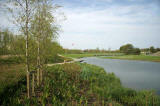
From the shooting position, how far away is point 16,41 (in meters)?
3.99

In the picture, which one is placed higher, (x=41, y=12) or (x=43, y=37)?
(x=41, y=12)

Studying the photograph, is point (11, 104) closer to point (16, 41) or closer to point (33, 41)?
point (16, 41)

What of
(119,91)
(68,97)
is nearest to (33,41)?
(68,97)

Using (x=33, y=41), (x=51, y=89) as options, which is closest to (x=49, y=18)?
(x=33, y=41)

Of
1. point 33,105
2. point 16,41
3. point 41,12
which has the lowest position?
point 33,105

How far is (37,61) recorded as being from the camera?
5.21m

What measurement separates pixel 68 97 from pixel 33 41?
9.70ft

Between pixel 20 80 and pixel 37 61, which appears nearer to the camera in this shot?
pixel 37 61

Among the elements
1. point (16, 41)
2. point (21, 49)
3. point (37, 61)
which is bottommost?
point (37, 61)

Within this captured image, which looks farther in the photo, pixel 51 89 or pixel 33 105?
pixel 51 89

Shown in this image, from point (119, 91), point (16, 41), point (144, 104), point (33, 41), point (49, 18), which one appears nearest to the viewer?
point (16, 41)

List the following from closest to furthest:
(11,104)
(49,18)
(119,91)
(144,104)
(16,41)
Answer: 1. (11,104)
2. (16,41)
3. (144,104)
4. (49,18)
5. (119,91)

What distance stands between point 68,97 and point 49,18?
12.4 feet

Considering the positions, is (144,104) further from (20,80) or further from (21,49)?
(20,80)
